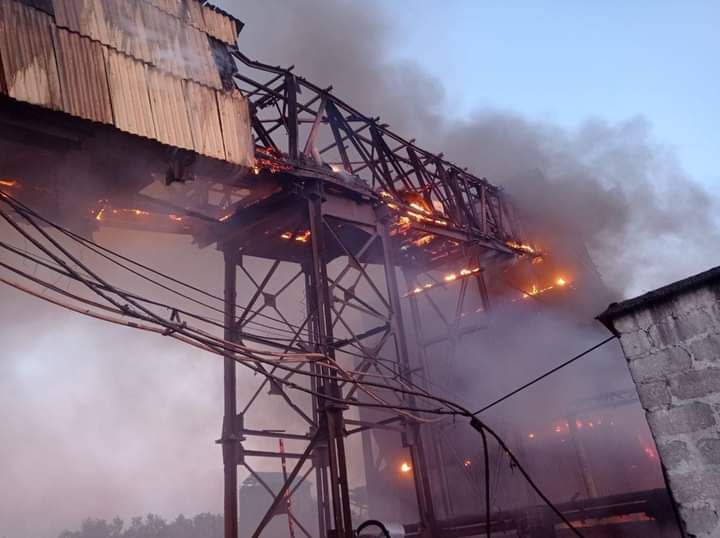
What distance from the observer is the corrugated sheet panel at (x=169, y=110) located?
7.35m

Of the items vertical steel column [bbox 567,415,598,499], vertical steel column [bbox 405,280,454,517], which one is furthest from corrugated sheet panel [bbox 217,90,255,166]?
vertical steel column [bbox 567,415,598,499]

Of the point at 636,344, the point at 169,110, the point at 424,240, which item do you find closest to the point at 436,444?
the point at 424,240

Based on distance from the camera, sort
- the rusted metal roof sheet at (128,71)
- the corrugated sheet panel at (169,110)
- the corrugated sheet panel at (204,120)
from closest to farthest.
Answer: the rusted metal roof sheet at (128,71) → the corrugated sheet panel at (169,110) → the corrugated sheet panel at (204,120)

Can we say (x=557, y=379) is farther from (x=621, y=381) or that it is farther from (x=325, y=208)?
(x=325, y=208)

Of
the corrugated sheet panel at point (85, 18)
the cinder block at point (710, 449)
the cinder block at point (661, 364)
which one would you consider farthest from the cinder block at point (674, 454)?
the corrugated sheet panel at point (85, 18)

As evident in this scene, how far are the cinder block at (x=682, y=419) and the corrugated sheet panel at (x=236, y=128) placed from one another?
21.1ft

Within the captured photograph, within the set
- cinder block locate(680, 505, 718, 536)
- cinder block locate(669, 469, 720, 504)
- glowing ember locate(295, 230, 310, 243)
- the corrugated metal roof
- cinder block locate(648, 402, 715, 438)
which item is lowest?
cinder block locate(680, 505, 718, 536)

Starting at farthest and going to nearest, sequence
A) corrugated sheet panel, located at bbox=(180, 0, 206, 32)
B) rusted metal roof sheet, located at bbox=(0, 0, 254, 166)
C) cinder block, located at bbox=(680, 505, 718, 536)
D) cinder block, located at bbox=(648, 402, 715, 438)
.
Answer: corrugated sheet panel, located at bbox=(180, 0, 206, 32) < rusted metal roof sheet, located at bbox=(0, 0, 254, 166) < cinder block, located at bbox=(648, 402, 715, 438) < cinder block, located at bbox=(680, 505, 718, 536)

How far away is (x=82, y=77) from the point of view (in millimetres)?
6727

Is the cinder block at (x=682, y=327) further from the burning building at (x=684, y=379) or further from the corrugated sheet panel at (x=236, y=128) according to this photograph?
the corrugated sheet panel at (x=236, y=128)

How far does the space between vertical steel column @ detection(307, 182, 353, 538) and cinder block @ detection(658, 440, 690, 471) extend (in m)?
4.43

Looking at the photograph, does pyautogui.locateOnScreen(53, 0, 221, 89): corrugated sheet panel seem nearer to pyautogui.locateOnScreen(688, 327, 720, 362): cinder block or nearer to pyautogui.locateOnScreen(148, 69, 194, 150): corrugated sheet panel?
pyautogui.locateOnScreen(148, 69, 194, 150): corrugated sheet panel

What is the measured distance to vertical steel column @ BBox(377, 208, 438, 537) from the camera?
355 inches

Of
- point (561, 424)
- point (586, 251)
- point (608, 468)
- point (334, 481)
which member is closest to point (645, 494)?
point (334, 481)
